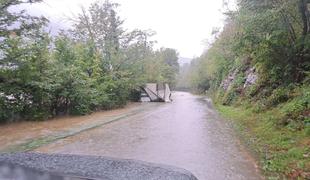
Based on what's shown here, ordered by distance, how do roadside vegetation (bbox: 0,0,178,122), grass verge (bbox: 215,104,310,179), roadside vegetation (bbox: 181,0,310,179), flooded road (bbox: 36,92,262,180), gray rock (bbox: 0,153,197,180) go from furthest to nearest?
roadside vegetation (bbox: 0,0,178,122) < roadside vegetation (bbox: 181,0,310,179) < flooded road (bbox: 36,92,262,180) < grass verge (bbox: 215,104,310,179) < gray rock (bbox: 0,153,197,180)

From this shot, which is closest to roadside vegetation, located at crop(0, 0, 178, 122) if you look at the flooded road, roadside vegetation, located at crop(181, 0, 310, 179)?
the flooded road

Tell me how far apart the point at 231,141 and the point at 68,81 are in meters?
8.77

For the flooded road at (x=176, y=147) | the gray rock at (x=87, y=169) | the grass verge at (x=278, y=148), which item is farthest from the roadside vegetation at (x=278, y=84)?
the gray rock at (x=87, y=169)

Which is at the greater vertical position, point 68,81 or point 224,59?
point 224,59

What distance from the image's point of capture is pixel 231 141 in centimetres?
914

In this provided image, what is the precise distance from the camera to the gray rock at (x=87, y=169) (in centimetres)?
190

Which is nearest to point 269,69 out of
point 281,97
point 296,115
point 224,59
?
point 281,97

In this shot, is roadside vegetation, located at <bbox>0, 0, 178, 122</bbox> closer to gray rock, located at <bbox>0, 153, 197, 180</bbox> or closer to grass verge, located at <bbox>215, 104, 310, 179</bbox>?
grass verge, located at <bbox>215, 104, 310, 179</bbox>

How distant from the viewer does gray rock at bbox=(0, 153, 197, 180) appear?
1901 mm

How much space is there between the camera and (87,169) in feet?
6.75

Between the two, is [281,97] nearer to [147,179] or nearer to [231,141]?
[231,141]

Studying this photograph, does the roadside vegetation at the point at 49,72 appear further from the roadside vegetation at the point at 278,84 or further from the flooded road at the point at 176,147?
the roadside vegetation at the point at 278,84

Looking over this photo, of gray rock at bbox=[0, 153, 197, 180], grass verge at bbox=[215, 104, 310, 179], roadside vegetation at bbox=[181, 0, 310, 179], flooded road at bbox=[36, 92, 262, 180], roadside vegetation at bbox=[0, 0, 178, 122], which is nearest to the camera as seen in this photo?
gray rock at bbox=[0, 153, 197, 180]

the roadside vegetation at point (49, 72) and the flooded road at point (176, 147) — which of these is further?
the roadside vegetation at point (49, 72)
